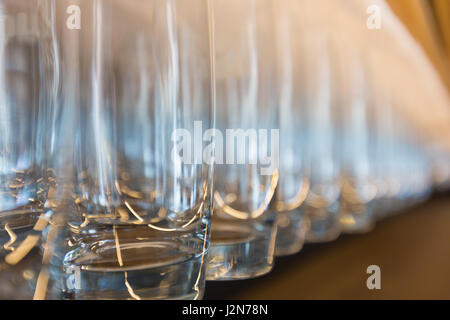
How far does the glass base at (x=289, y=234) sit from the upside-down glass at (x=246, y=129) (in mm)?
110

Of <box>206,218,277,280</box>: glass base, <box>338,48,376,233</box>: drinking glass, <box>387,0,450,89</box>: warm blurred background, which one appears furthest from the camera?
<box>387,0,450,89</box>: warm blurred background

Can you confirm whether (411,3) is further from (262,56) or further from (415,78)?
(262,56)

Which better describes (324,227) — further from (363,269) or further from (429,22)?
(429,22)

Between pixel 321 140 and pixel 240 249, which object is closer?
pixel 240 249

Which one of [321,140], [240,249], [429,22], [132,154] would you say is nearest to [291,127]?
[321,140]

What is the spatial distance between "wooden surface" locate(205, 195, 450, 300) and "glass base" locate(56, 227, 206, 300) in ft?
0.33

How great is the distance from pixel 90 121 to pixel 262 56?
0.72 feet

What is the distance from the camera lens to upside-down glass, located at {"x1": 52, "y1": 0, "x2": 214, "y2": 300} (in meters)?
0.22

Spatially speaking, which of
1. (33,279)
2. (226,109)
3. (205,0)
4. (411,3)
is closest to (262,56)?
(226,109)

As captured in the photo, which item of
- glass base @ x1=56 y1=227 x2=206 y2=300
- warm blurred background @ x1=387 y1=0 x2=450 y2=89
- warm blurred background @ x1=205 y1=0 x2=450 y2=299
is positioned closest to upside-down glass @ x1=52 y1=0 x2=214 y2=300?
glass base @ x1=56 y1=227 x2=206 y2=300

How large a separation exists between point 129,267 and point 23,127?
0.41ft

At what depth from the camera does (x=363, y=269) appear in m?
0.54

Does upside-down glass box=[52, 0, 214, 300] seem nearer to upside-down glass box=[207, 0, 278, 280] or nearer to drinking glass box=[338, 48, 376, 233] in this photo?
upside-down glass box=[207, 0, 278, 280]

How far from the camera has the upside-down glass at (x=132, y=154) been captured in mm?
220
